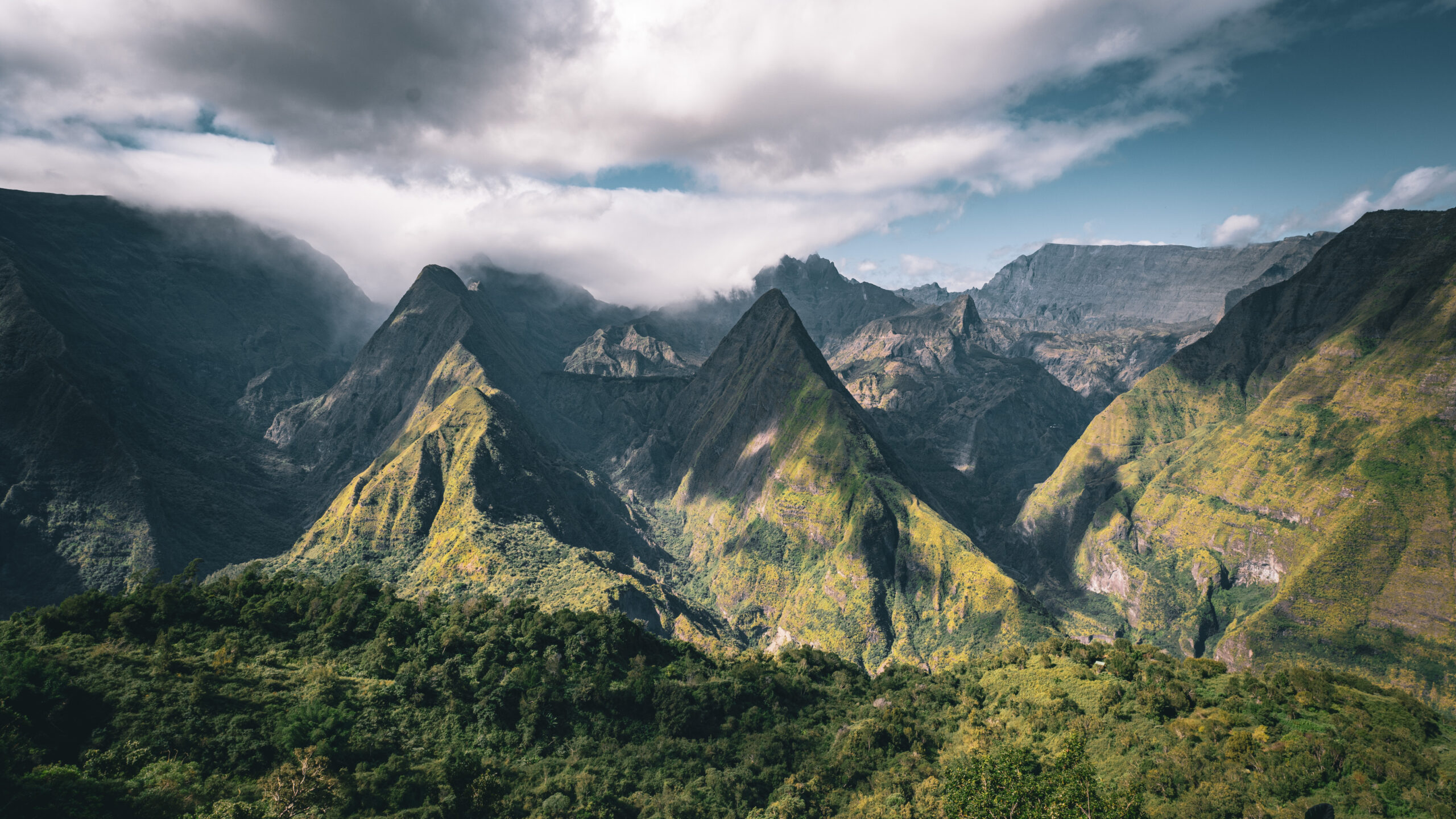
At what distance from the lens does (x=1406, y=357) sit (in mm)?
190125

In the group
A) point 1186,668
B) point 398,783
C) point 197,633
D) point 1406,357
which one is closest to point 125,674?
point 197,633

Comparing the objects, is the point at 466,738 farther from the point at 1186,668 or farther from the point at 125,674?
the point at 1186,668

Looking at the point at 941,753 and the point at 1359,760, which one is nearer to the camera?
the point at 1359,760

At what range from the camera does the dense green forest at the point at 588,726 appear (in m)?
46.9

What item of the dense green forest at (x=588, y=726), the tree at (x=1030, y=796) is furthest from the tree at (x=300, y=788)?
the tree at (x=1030, y=796)

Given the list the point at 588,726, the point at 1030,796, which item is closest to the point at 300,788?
the point at 588,726

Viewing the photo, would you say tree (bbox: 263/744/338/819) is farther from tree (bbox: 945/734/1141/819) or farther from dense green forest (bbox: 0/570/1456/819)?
tree (bbox: 945/734/1141/819)

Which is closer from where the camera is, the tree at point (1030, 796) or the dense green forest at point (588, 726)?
the tree at point (1030, 796)

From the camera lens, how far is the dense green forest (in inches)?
1845

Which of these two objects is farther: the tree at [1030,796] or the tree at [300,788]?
the tree at [300,788]

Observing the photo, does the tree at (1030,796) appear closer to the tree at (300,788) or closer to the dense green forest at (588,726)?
the dense green forest at (588,726)

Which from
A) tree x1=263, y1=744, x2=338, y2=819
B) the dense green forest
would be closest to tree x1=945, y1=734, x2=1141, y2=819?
the dense green forest

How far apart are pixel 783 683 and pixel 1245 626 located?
173 metres

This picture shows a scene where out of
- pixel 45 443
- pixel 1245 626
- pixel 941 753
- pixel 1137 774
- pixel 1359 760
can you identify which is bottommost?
pixel 1245 626
